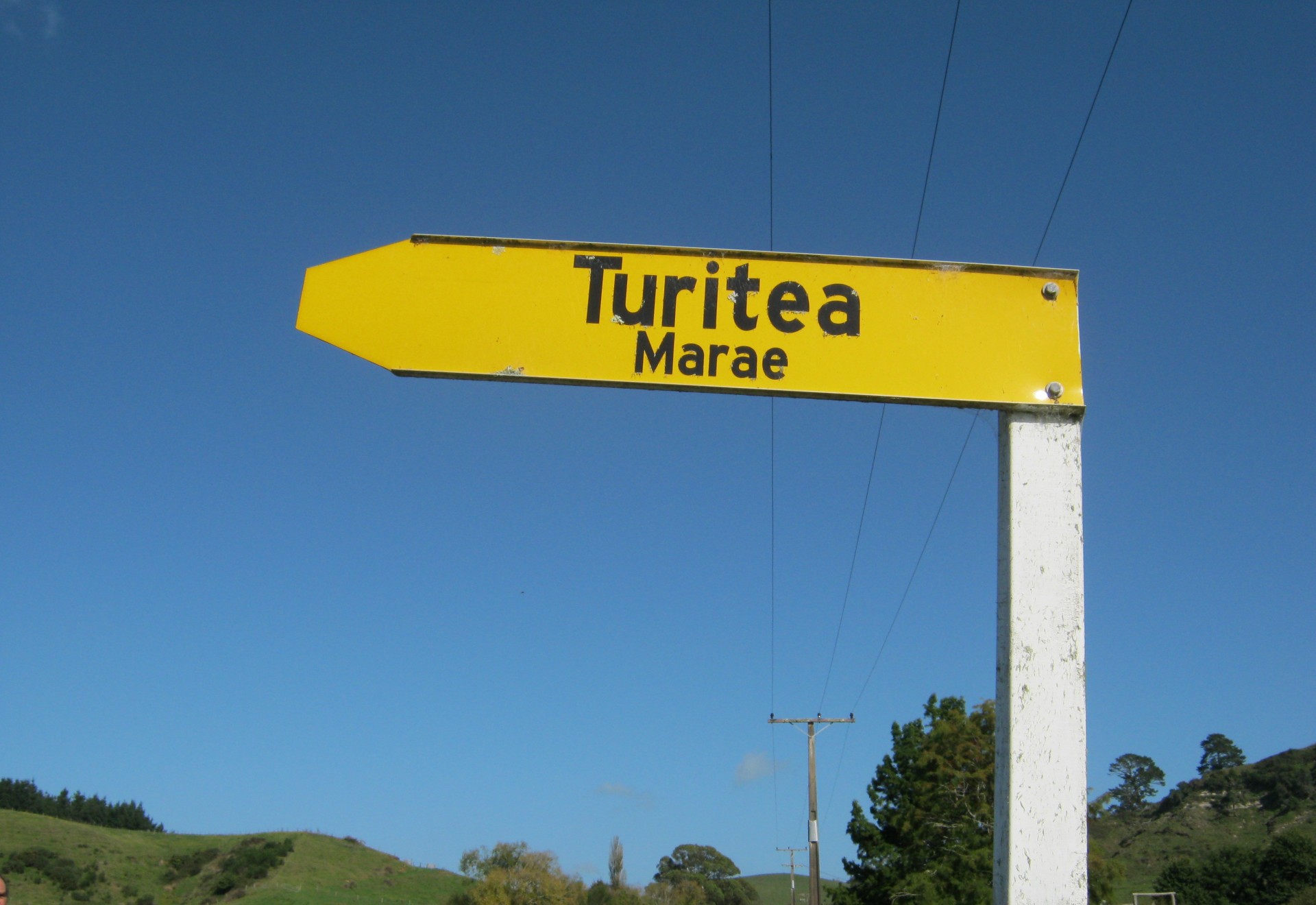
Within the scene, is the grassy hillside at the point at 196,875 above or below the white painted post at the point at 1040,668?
below

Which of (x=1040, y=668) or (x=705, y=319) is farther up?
(x=705, y=319)

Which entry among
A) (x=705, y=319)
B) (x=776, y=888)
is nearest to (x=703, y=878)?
(x=776, y=888)

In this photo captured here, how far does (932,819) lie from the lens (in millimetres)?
29781

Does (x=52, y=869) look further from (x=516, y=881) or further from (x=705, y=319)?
(x=705, y=319)

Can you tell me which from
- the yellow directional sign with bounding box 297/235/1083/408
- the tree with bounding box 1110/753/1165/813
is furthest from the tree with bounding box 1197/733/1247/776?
the yellow directional sign with bounding box 297/235/1083/408

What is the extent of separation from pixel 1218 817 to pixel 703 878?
43363 millimetres

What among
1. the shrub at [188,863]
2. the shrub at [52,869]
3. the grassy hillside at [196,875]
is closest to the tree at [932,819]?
the grassy hillside at [196,875]

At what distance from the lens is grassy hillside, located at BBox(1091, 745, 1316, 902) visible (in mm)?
59628

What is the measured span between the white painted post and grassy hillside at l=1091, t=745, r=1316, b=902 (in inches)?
2221

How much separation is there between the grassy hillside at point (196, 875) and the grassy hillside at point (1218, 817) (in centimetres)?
4206

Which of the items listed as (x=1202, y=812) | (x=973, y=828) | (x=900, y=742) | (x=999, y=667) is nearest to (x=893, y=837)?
(x=900, y=742)

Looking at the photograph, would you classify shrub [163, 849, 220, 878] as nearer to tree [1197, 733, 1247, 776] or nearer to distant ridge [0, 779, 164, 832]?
distant ridge [0, 779, 164, 832]

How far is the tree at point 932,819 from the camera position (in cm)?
2681

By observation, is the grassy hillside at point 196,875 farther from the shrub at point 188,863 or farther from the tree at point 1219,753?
the tree at point 1219,753
